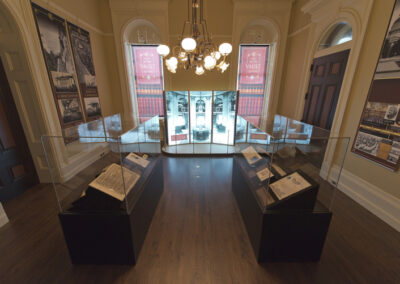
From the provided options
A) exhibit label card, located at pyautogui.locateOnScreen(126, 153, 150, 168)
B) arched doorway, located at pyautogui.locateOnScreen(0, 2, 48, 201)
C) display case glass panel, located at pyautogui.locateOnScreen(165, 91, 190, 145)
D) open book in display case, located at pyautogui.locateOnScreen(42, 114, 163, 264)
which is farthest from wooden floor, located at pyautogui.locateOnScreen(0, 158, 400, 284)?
display case glass panel, located at pyautogui.locateOnScreen(165, 91, 190, 145)

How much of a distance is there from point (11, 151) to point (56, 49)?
6.28 ft

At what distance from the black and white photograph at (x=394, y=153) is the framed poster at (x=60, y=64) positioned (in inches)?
208

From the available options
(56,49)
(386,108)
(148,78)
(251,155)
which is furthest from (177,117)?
(386,108)

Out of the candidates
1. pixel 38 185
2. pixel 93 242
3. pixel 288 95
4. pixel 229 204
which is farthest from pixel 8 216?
pixel 288 95

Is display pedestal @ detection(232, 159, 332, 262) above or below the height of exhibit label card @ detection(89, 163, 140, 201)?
below

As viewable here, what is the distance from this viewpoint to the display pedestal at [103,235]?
4.75 feet

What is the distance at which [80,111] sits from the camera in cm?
351

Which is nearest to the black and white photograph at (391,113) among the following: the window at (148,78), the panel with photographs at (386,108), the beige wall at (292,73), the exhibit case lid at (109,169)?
the panel with photographs at (386,108)

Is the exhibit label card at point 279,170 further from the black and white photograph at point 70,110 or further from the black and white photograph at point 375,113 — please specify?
the black and white photograph at point 70,110

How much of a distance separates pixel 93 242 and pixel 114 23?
202 inches

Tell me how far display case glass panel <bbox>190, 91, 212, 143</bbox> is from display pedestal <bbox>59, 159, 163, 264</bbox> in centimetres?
338

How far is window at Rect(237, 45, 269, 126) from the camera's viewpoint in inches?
183

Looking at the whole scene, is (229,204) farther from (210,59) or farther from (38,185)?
(38,185)

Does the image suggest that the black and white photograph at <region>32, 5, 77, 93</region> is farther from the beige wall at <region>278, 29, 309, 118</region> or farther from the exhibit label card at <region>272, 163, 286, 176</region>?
the beige wall at <region>278, 29, 309, 118</region>
